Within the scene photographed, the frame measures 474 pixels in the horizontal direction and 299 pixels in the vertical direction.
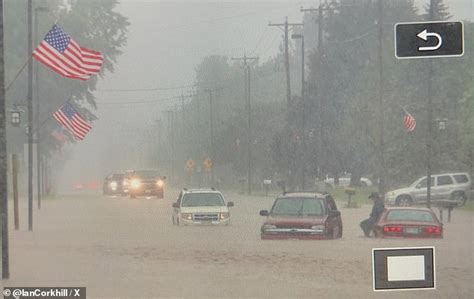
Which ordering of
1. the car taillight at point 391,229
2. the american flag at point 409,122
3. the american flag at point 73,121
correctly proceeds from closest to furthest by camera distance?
the car taillight at point 391,229 → the american flag at point 409,122 → the american flag at point 73,121

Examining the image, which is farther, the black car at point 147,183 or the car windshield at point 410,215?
the black car at point 147,183

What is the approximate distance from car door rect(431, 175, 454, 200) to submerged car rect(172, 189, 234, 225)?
114cm

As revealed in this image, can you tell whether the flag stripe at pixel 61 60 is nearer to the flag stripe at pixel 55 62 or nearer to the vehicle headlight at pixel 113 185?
the flag stripe at pixel 55 62

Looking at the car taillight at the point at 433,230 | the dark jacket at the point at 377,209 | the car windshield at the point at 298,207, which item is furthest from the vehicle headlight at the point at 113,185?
the car taillight at the point at 433,230

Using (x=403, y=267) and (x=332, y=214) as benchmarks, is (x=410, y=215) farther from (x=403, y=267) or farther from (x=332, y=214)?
(x=332, y=214)

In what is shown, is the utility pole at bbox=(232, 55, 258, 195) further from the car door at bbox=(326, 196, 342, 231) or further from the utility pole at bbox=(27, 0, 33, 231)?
the utility pole at bbox=(27, 0, 33, 231)

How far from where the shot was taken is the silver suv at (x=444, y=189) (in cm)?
519

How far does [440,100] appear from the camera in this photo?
5.31m

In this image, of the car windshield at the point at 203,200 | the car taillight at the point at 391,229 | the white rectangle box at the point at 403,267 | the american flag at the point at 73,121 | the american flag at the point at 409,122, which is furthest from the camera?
the car windshield at the point at 203,200

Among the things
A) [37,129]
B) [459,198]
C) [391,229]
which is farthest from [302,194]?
Answer: [37,129]

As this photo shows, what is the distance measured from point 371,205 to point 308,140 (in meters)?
0.50

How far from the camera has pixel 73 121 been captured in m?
5.55

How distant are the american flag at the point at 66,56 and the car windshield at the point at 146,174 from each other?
627 millimetres

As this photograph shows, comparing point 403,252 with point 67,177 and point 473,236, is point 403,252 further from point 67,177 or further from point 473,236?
point 67,177
